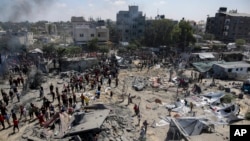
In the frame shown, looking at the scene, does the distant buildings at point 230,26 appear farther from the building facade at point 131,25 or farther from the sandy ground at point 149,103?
the sandy ground at point 149,103

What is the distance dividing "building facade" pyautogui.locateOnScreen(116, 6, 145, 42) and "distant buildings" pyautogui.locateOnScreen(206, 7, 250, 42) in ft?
77.6

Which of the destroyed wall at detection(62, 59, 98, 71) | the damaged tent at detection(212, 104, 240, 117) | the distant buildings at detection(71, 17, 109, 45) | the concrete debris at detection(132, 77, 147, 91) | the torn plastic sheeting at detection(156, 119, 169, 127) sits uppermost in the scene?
the distant buildings at detection(71, 17, 109, 45)

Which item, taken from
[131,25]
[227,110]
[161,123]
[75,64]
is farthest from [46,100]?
[131,25]

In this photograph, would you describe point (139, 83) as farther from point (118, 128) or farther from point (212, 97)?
point (118, 128)

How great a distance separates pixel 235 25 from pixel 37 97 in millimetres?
63293

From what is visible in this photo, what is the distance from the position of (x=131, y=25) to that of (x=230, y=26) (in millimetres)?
28889

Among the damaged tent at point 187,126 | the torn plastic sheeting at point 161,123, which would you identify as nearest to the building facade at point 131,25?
the torn plastic sheeting at point 161,123

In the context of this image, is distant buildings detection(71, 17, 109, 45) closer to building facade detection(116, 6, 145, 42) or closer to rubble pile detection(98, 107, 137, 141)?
building facade detection(116, 6, 145, 42)

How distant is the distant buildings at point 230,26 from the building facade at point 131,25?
77.6 ft

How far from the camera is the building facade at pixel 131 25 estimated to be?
67250mm

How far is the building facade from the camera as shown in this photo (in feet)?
221

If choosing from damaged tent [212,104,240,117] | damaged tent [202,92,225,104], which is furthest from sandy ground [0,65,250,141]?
damaged tent [202,92,225,104]

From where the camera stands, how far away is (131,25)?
6731cm

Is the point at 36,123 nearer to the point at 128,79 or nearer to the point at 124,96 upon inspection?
the point at 124,96
